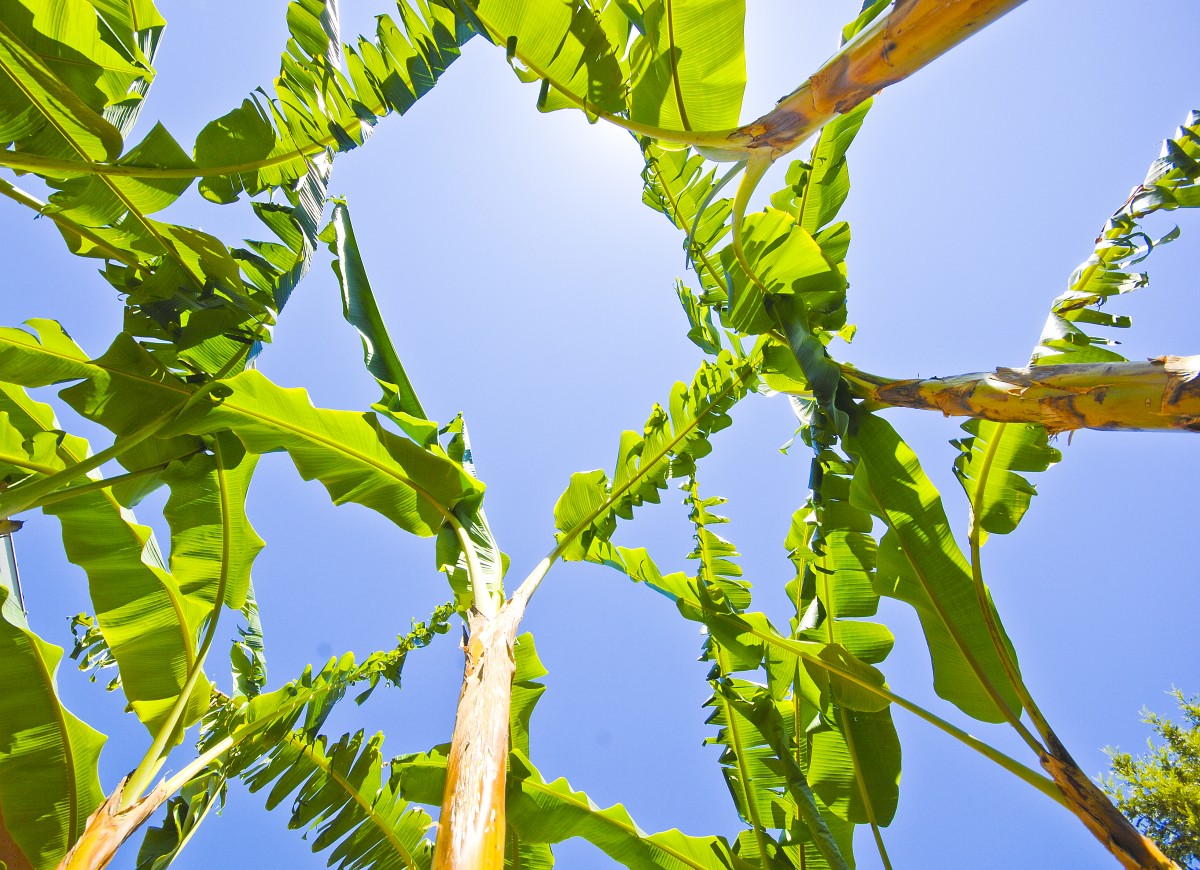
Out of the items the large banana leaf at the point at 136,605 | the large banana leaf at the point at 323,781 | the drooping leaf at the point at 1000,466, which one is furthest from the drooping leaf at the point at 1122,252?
the large banana leaf at the point at 136,605

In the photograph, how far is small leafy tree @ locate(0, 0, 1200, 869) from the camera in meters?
1.78

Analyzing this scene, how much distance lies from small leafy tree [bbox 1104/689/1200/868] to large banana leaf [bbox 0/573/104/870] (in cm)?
935

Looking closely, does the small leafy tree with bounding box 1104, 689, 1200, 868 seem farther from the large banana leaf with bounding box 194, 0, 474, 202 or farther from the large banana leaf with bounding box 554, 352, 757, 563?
the large banana leaf with bounding box 194, 0, 474, 202

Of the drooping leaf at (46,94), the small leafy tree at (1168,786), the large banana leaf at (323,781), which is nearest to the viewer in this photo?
the drooping leaf at (46,94)

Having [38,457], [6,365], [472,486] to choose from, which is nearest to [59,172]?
[6,365]

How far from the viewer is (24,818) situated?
274cm

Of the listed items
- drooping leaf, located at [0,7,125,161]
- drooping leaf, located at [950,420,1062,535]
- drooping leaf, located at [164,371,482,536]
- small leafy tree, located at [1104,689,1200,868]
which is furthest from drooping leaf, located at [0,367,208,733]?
small leafy tree, located at [1104,689,1200,868]

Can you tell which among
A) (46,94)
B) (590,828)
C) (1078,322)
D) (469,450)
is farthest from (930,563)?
(46,94)

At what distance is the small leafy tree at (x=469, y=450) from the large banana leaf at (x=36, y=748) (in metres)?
0.01

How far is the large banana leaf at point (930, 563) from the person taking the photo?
6.90 ft

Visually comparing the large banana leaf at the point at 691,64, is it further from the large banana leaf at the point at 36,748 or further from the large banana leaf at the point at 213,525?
the large banana leaf at the point at 36,748

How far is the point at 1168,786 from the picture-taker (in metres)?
6.22

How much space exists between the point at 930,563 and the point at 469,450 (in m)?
2.16

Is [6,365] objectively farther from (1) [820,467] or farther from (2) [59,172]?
(1) [820,467]
